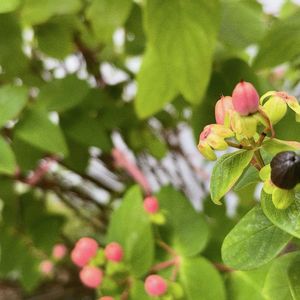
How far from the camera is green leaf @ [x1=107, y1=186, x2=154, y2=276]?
0.34m

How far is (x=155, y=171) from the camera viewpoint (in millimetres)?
723

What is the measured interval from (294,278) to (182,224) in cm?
18

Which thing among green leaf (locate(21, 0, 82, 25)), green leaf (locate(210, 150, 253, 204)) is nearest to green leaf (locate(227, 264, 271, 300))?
green leaf (locate(210, 150, 253, 204))

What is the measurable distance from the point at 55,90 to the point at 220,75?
14cm

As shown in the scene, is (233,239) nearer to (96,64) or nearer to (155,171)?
(96,64)

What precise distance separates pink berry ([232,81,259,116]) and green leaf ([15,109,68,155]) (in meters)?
0.25

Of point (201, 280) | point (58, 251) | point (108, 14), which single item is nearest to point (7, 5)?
point (108, 14)

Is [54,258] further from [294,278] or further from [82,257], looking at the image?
[294,278]

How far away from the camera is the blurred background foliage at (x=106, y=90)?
356 millimetres

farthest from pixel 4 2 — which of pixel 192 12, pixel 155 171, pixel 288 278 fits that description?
pixel 155 171

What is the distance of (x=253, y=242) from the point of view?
0.68ft

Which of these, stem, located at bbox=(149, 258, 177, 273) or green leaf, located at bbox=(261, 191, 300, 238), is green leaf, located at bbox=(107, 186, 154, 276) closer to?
stem, located at bbox=(149, 258, 177, 273)

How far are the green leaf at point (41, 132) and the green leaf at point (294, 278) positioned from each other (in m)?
0.24

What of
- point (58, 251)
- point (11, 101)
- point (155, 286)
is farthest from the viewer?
point (58, 251)
